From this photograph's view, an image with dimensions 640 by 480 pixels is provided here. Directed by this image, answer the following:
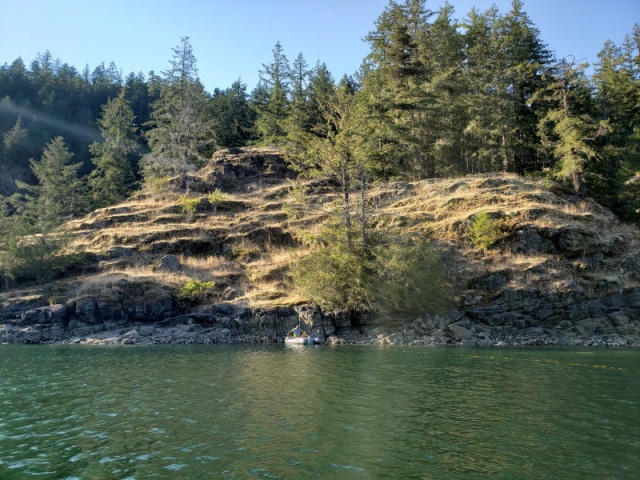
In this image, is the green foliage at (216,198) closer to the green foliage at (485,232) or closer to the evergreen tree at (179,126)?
the evergreen tree at (179,126)

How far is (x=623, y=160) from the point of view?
135 ft

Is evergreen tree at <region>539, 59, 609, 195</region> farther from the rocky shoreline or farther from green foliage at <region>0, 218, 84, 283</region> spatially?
green foliage at <region>0, 218, 84, 283</region>

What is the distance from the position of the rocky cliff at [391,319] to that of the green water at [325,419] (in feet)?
32.6

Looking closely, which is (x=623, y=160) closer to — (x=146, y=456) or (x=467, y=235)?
(x=467, y=235)

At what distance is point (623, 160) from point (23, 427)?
157 feet

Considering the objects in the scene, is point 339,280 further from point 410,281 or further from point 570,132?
point 570,132

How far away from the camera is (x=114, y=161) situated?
6912cm

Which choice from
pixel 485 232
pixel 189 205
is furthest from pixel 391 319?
pixel 189 205

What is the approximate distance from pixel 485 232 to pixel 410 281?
9485mm

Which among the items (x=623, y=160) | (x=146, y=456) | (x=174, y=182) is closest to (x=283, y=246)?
(x=174, y=182)

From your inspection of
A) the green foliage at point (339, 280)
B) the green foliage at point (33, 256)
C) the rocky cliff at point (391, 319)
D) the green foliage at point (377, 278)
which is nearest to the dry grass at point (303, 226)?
the rocky cliff at point (391, 319)

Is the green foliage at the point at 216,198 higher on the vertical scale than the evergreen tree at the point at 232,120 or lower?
lower

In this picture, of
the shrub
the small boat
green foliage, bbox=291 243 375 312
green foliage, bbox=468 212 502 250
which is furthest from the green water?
the shrub

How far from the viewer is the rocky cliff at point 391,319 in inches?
1200
